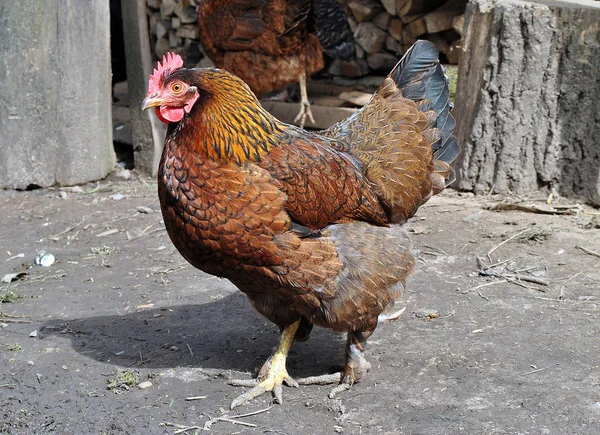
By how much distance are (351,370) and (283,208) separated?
942mm

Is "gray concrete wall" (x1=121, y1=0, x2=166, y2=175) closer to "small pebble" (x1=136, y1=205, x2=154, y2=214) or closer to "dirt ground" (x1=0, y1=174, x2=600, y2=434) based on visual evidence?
"small pebble" (x1=136, y1=205, x2=154, y2=214)

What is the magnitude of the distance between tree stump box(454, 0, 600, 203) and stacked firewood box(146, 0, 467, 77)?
1408 millimetres

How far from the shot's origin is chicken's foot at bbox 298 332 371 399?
368 centimetres

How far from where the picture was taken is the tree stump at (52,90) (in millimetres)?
6676

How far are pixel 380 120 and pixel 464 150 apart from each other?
2452 millimetres

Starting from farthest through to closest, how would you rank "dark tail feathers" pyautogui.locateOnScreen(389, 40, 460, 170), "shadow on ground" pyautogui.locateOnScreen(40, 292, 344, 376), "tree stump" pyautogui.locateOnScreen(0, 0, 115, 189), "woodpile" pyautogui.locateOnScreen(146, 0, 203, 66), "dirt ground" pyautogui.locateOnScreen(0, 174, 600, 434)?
"woodpile" pyautogui.locateOnScreen(146, 0, 203, 66) < "tree stump" pyautogui.locateOnScreen(0, 0, 115, 189) < "dark tail feathers" pyautogui.locateOnScreen(389, 40, 460, 170) < "shadow on ground" pyautogui.locateOnScreen(40, 292, 344, 376) < "dirt ground" pyautogui.locateOnScreen(0, 174, 600, 434)

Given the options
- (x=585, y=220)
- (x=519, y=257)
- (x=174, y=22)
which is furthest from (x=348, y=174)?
(x=174, y=22)

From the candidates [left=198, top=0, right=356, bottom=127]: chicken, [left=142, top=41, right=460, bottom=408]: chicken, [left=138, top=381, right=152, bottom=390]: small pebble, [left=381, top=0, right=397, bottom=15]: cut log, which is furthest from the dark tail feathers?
[left=381, top=0, right=397, bottom=15]: cut log

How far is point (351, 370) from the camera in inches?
145

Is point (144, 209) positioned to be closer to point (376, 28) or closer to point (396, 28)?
point (396, 28)

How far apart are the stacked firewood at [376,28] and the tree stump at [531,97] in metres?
1.41

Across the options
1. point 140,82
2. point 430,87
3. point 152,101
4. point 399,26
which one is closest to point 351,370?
point 152,101

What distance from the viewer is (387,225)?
3.87 m

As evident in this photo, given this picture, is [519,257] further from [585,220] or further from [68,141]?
[68,141]
